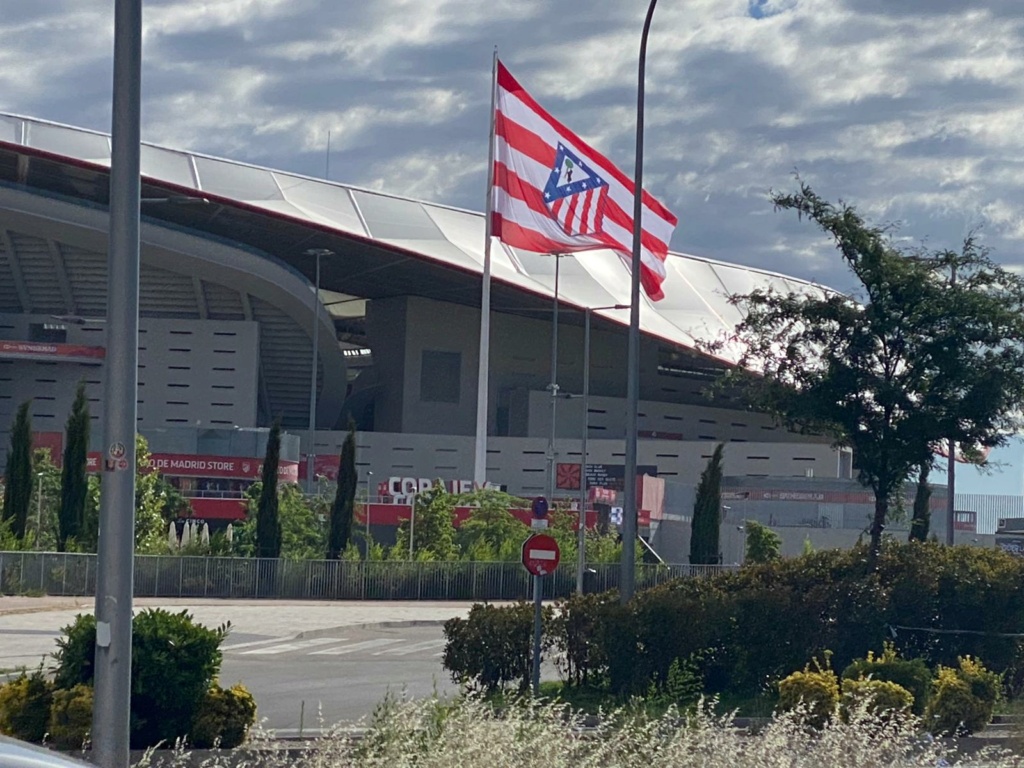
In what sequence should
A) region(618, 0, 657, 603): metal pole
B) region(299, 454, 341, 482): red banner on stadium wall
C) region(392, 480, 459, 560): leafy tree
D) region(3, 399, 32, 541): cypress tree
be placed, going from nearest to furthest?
region(618, 0, 657, 603): metal pole
region(3, 399, 32, 541): cypress tree
region(392, 480, 459, 560): leafy tree
region(299, 454, 341, 482): red banner on stadium wall

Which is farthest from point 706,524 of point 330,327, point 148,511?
point 330,327

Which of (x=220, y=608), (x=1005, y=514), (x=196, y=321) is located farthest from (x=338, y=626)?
(x=196, y=321)

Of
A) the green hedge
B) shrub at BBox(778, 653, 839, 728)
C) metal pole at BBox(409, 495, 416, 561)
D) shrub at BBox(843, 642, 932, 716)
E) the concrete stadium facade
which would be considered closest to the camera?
shrub at BBox(778, 653, 839, 728)

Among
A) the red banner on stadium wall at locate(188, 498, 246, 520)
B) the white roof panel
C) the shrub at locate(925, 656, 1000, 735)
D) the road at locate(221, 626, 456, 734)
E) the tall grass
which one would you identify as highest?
the white roof panel

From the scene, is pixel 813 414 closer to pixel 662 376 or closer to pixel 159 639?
pixel 159 639

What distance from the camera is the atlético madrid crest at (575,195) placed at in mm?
39906

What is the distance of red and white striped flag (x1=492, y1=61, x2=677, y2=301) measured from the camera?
39.9 m

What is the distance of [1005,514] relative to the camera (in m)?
43.8

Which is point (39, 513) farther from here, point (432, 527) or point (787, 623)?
point (787, 623)

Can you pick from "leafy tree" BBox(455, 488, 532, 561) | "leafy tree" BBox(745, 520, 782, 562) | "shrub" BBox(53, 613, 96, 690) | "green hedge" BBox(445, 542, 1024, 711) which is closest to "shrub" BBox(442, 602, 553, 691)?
"green hedge" BBox(445, 542, 1024, 711)

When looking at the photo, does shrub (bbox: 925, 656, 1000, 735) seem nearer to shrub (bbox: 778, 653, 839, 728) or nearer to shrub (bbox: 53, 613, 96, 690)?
shrub (bbox: 778, 653, 839, 728)

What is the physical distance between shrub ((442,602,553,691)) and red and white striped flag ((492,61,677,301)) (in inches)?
959

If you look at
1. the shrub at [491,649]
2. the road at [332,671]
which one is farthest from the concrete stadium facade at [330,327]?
the shrub at [491,649]

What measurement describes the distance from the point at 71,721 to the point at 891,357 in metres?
11.6
